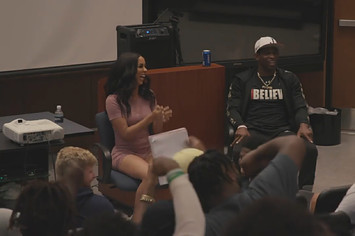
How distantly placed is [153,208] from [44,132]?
1984 mm

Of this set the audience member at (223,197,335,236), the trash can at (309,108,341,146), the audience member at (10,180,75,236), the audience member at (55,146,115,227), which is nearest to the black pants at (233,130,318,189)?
the trash can at (309,108,341,146)

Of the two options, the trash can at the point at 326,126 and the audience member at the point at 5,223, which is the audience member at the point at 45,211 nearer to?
the audience member at the point at 5,223

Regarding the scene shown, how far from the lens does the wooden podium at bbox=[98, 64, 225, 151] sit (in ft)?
17.8

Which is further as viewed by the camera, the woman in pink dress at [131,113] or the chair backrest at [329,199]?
the woman in pink dress at [131,113]

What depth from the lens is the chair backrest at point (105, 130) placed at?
4.93 meters

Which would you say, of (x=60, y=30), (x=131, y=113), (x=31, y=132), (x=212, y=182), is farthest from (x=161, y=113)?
(x=212, y=182)

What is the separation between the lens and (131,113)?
16.1ft

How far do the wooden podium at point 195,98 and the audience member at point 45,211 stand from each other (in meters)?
2.85

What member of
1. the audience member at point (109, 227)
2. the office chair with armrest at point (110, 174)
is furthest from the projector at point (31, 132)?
the audience member at point (109, 227)

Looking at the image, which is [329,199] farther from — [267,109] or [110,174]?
[267,109]

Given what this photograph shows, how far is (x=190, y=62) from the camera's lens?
6.82m

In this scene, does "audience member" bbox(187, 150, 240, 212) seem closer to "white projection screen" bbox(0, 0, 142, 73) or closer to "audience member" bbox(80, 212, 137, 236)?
"audience member" bbox(80, 212, 137, 236)

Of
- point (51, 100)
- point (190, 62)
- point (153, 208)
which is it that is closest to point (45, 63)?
point (51, 100)

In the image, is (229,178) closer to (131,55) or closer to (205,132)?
(131,55)
